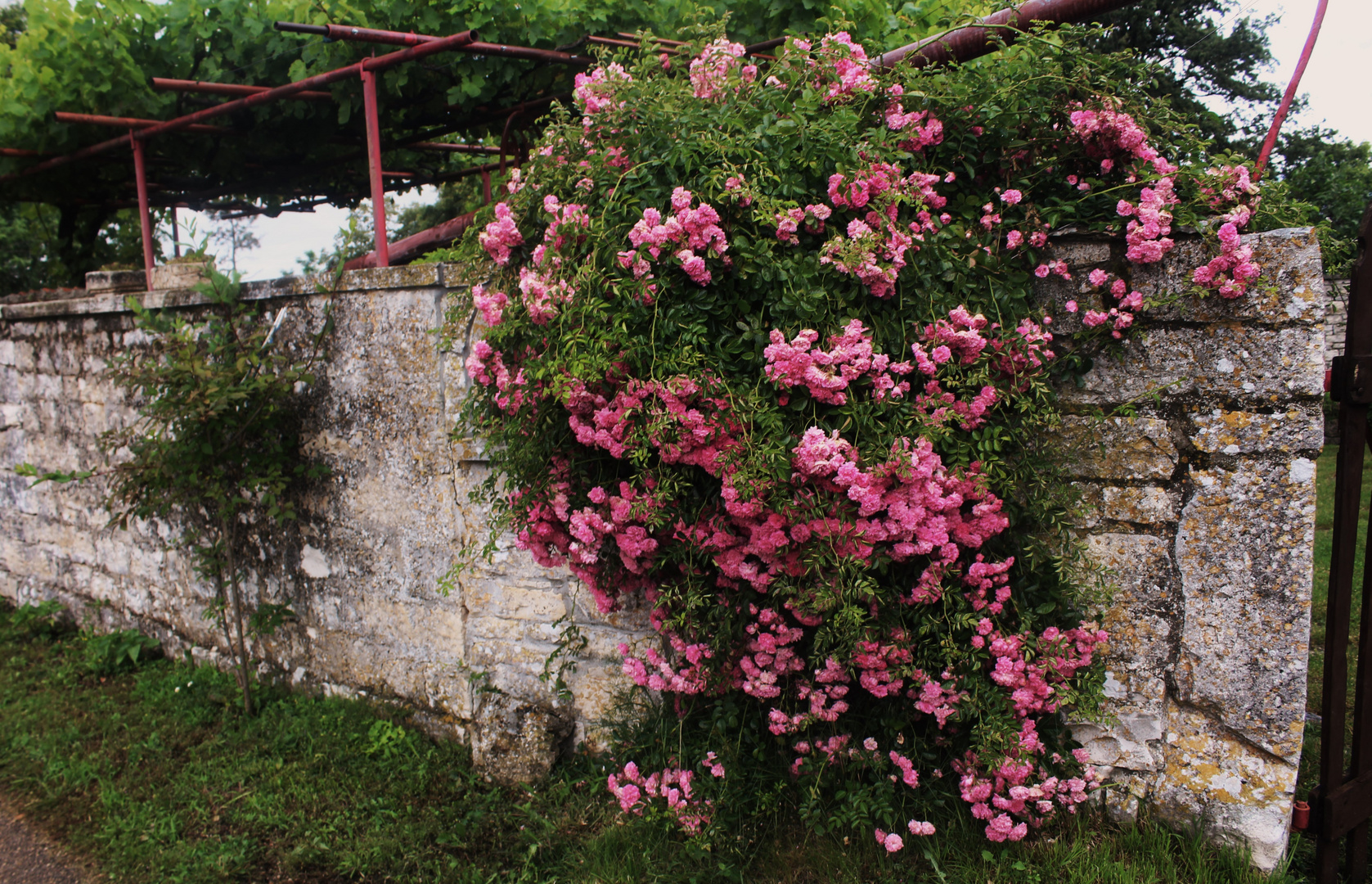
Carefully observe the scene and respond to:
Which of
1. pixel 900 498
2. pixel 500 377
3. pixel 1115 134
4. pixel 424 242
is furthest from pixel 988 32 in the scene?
pixel 424 242

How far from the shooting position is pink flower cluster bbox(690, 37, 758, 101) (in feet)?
8.63

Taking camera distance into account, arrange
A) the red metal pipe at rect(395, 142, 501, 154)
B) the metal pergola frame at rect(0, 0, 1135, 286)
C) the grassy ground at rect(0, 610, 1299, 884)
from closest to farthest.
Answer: the grassy ground at rect(0, 610, 1299, 884) → the metal pergola frame at rect(0, 0, 1135, 286) → the red metal pipe at rect(395, 142, 501, 154)

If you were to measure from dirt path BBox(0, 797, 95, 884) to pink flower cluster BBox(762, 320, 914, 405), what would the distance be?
130 inches

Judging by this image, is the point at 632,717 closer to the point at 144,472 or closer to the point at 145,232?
the point at 144,472

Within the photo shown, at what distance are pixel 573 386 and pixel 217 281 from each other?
2876mm

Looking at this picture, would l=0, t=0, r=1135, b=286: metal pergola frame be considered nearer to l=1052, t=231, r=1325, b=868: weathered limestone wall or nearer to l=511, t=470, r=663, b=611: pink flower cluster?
l=1052, t=231, r=1325, b=868: weathered limestone wall

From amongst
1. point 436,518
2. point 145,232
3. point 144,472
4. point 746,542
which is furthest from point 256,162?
point 746,542

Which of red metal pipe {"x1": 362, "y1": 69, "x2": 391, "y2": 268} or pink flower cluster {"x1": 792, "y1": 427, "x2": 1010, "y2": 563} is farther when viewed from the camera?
red metal pipe {"x1": 362, "y1": 69, "x2": 391, "y2": 268}

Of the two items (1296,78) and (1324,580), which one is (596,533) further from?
(1324,580)

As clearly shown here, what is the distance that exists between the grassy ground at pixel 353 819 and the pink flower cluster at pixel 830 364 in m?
1.40

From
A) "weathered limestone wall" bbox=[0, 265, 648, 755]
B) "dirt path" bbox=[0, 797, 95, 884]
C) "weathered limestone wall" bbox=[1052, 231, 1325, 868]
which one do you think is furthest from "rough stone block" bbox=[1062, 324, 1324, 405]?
"dirt path" bbox=[0, 797, 95, 884]

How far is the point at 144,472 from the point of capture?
4008 mm

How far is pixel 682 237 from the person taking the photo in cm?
228

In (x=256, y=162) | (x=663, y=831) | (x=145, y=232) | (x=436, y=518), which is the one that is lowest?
(x=663, y=831)
